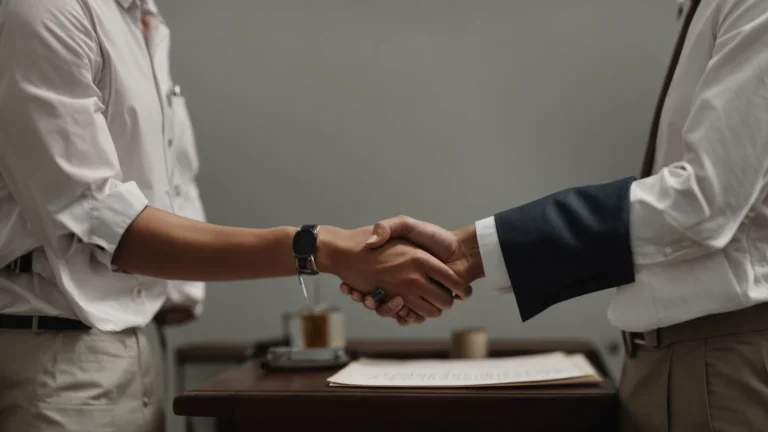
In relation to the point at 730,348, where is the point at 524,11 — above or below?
above

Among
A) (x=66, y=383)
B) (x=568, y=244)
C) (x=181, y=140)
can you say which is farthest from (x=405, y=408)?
(x=181, y=140)

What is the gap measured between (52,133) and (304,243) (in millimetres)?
402

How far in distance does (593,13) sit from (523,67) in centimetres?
25

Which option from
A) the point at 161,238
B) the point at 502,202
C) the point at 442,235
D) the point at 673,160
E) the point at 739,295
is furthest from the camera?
the point at 502,202

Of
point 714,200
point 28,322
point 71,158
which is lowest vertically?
point 28,322

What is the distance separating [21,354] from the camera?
1053 millimetres

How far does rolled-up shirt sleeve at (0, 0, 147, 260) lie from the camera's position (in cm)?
101

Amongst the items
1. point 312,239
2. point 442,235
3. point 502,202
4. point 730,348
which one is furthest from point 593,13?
point 730,348

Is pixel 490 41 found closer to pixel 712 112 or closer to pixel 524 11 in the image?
pixel 524 11

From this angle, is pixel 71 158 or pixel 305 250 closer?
pixel 71 158

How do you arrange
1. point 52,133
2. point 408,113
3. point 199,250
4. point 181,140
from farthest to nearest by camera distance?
1. point 408,113
2. point 181,140
3. point 199,250
4. point 52,133

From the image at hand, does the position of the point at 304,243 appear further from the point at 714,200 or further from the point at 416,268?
the point at 714,200

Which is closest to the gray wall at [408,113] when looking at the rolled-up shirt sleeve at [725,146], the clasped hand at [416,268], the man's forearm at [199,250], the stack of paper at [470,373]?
the stack of paper at [470,373]

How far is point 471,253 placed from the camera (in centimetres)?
118
